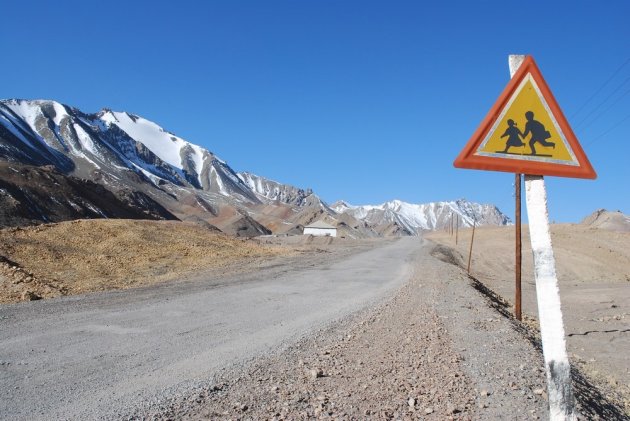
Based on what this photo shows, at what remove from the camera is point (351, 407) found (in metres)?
5.32

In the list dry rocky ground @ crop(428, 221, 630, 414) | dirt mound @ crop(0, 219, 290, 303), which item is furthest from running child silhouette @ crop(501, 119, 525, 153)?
dirt mound @ crop(0, 219, 290, 303)

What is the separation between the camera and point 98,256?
25922 mm

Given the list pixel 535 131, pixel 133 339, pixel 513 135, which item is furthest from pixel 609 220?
pixel 513 135

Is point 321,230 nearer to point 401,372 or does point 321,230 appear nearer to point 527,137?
point 401,372

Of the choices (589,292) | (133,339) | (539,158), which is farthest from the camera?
(589,292)

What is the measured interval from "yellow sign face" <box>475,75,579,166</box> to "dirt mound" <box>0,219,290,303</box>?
49.6ft

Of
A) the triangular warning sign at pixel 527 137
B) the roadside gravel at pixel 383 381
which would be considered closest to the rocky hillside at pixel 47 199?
the roadside gravel at pixel 383 381

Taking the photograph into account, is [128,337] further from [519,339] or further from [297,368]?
[519,339]

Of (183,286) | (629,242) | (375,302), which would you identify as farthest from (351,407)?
(629,242)

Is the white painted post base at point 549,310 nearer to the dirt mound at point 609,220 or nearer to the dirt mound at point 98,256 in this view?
the dirt mound at point 98,256

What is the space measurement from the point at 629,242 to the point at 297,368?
75365 mm

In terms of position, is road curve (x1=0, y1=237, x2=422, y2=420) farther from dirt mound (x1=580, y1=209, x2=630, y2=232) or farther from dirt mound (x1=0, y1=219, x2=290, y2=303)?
dirt mound (x1=580, y1=209, x2=630, y2=232)

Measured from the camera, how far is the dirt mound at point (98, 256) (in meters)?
17.9

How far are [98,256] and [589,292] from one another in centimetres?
2964
